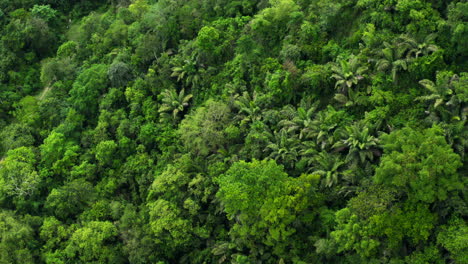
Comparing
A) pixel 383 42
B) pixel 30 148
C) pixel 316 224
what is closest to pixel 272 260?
pixel 316 224

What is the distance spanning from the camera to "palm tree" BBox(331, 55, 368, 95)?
99.9 ft

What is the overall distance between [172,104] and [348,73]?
1372cm

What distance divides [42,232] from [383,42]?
2683 cm

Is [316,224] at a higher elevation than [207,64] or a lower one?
lower

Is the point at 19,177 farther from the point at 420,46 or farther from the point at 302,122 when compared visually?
the point at 420,46

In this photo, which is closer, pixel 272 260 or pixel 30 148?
pixel 272 260

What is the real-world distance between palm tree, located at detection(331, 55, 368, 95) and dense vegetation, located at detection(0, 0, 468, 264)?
10 centimetres

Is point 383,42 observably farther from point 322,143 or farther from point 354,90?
point 322,143

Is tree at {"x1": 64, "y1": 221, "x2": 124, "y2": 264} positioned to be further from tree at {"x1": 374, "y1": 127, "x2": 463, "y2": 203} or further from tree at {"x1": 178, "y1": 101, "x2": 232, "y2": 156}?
tree at {"x1": 374, "y1": 127, "x2": 463, "y2": 203}

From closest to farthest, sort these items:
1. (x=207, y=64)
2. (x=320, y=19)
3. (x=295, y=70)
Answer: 1. (x=295, y=70)
2. (x=320, y=19)
3. (x=207, y=64)

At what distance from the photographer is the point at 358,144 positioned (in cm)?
2789

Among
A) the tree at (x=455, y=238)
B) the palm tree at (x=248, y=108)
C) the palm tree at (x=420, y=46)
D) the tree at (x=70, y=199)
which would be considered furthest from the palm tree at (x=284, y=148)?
the tree at (x=70, y=199)

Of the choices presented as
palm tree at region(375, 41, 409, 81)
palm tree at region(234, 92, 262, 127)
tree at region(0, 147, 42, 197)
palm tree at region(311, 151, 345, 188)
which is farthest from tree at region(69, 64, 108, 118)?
palm tree at region(375, 41, 409, 81)

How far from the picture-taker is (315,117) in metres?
31.1
